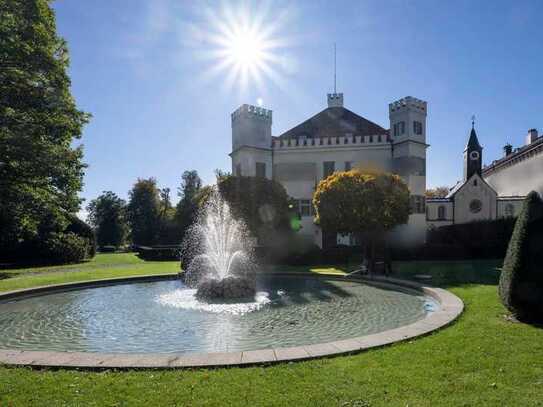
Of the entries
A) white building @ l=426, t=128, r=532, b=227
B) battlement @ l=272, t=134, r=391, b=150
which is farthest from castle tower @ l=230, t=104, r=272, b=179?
white building @ l=426, t=128, r=532, b=227

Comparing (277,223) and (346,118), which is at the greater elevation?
(346,118)

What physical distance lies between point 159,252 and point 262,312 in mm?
24544

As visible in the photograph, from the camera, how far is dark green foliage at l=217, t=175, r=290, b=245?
28.6 meters

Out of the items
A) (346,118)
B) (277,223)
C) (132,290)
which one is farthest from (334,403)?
(346,118)

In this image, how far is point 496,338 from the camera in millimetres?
7211

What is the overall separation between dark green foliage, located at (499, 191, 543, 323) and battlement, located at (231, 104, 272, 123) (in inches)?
1255

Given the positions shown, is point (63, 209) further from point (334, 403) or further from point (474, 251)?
point (474, 251)

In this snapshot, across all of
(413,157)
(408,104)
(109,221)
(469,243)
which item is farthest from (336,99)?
(109,221)

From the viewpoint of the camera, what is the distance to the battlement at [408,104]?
36.2 metres

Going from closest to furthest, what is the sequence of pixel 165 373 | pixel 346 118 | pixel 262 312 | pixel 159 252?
pixel 165 373 < pixel 262 312 < pixel 159 252 < pixel 346 118

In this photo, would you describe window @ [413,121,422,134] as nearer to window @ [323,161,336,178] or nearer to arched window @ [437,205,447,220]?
window @ [323,161,336,178]

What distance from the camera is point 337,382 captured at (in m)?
5.25

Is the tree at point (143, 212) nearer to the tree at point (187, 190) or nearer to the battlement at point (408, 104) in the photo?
the tree at point (187, 190)

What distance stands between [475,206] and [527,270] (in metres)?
41.1
